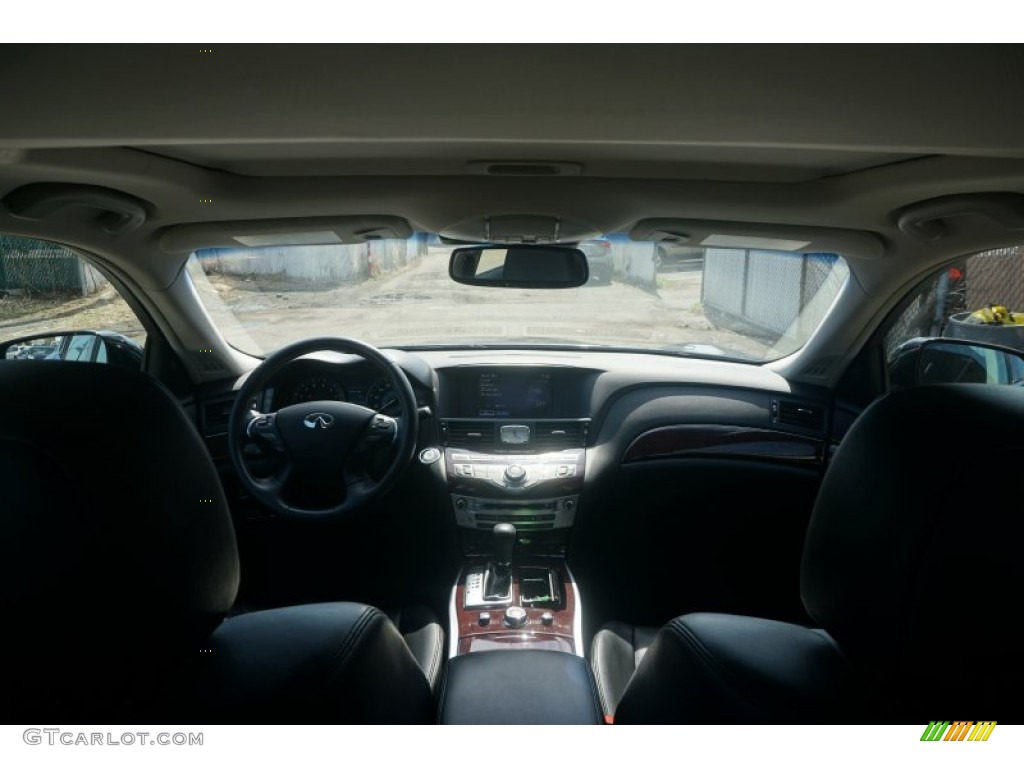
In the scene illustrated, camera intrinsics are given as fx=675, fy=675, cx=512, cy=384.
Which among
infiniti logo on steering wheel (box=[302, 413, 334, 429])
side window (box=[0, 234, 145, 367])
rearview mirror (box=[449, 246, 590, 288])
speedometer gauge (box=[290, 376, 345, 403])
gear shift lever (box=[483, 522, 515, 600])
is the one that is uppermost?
rearview mirror (box=[449, 246, 590, 288])

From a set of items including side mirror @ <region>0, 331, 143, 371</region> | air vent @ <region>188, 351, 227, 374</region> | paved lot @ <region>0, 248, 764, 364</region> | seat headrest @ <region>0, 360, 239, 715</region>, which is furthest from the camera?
paved lot @ <region>0, 248, 764, 364</region>

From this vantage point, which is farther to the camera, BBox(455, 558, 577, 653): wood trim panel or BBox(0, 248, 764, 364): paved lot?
BBox(0, 248, 764, 364): paved lot

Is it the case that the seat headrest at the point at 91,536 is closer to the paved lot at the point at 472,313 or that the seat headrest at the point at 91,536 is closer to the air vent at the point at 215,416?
the air vent at the point at 215,416

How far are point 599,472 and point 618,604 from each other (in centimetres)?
72

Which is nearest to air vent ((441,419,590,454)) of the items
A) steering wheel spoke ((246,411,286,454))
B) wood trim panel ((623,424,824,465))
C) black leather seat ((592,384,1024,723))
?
wood trim panel ((623,424,824,465))

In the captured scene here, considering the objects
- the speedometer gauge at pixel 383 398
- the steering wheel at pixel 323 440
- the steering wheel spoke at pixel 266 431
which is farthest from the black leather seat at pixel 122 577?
the speedometer gauge at pixel 383 398

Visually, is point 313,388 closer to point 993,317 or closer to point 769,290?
point 769,290

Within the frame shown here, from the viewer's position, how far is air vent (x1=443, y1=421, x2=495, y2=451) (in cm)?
358

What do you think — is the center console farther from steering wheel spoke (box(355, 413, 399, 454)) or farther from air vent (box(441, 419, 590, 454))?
steering wheel spoke (box(355, 413, 399, 454))

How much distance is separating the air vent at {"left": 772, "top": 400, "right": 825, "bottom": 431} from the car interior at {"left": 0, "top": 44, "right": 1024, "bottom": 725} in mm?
28

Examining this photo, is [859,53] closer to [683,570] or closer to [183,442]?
[183,442]

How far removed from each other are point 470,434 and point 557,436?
46cm

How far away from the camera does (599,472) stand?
3551 mm
